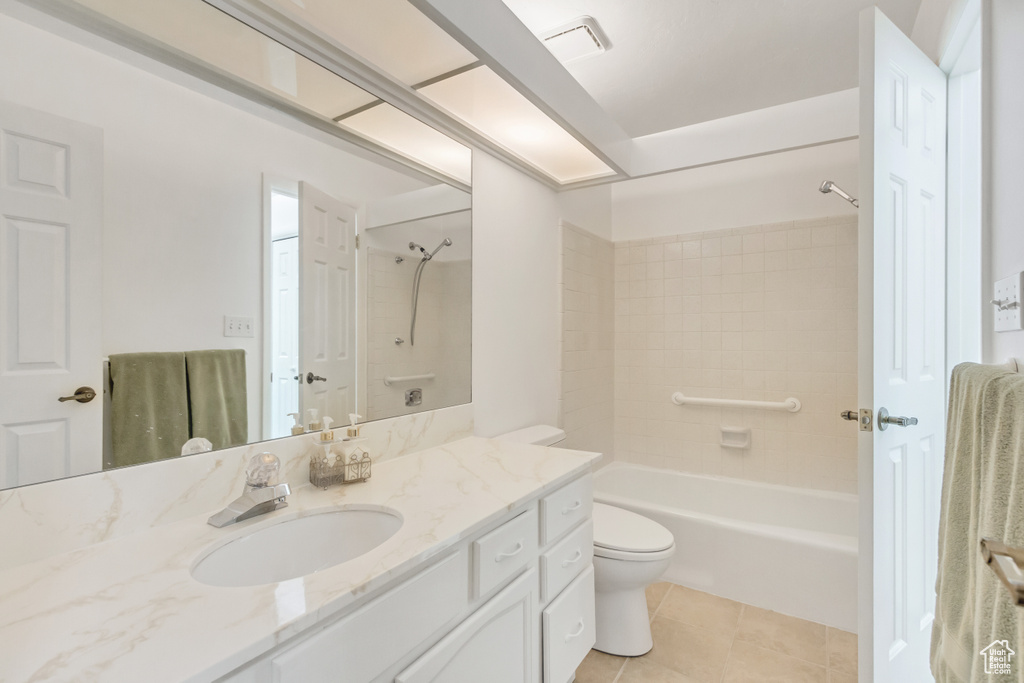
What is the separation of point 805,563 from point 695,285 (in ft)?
5.41

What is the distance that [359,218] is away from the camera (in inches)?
60.1

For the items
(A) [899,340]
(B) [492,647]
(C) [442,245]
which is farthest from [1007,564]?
(C) [442,245]

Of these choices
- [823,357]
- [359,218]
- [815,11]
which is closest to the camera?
[359,218]

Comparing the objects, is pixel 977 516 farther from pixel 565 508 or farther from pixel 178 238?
pixel 178 238

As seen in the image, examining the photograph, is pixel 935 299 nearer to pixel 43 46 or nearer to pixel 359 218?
pixel 359 218

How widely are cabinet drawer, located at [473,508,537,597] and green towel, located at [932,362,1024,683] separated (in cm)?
82

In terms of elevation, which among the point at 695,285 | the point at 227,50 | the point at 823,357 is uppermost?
the point at 227,50

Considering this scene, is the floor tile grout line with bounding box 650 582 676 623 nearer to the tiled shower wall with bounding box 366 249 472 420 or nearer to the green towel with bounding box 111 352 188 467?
the tiled shower wall with bounding box 366 249 472 420

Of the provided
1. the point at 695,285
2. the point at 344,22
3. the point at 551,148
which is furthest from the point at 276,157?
the point at 695,285

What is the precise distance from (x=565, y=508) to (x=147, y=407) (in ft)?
3.57

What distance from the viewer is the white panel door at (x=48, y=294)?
82 centimetres

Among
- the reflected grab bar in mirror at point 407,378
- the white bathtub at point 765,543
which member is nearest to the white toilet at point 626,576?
the white bathtub at point 765,543

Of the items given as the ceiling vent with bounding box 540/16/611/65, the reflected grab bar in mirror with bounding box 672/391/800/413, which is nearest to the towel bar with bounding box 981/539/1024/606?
the ceiling vent with bounding box 540/16/611/65

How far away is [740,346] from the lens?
289 cm
